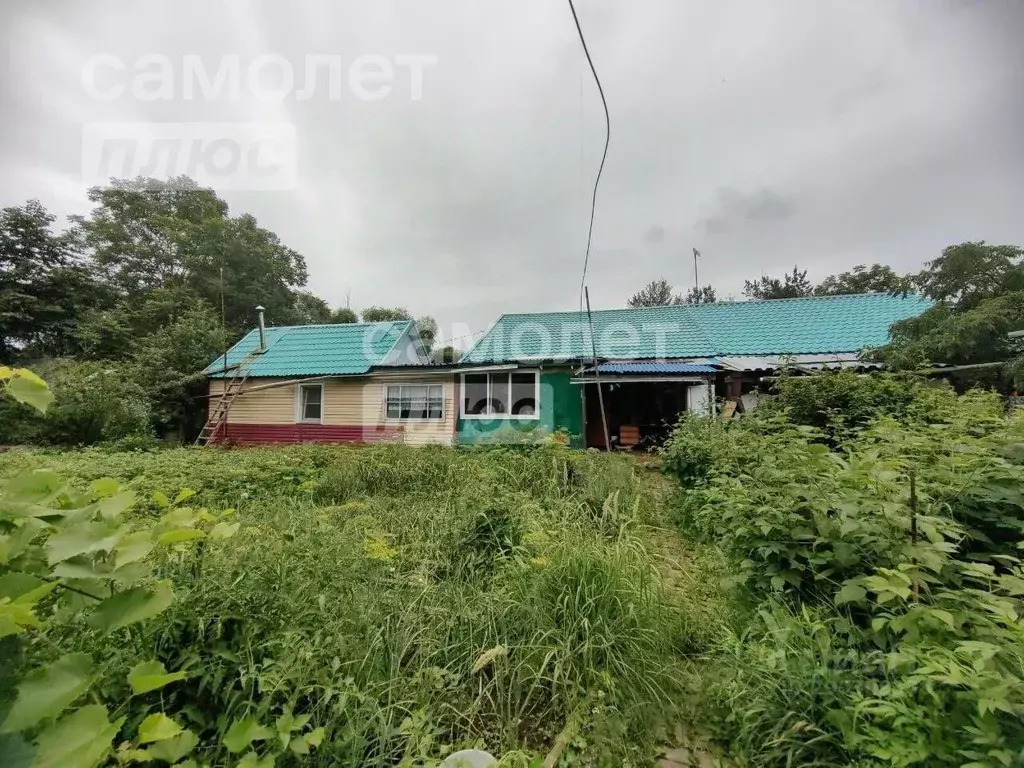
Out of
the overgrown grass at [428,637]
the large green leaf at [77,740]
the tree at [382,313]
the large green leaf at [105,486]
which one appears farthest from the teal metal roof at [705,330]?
the tree at [382,313]

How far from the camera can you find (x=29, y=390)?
0.91 metres

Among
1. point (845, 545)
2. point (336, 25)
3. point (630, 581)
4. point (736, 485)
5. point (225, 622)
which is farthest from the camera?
point (336, 25)

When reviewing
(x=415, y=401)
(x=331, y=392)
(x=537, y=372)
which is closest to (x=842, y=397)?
(x=537, y=372)

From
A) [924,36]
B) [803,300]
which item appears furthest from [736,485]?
[803,300]

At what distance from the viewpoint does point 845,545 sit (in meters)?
2.14

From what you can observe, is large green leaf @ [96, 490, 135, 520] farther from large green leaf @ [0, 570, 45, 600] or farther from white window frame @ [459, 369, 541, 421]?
white window frame @ [459, 369, 541, 421]

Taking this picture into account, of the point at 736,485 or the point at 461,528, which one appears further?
the point at 461,528

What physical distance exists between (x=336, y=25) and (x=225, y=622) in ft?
27.6

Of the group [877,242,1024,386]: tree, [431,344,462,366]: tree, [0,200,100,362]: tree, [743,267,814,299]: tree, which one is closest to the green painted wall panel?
[877,242,1024,386]: tree

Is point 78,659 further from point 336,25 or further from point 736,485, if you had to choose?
point 336,25

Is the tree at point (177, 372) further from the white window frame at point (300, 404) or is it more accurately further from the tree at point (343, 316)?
the tree at point (343, 316)

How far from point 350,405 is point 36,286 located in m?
20.4

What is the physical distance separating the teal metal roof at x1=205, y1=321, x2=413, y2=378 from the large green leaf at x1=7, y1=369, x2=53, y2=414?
479 inches

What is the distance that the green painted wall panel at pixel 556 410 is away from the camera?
37.9 ft
